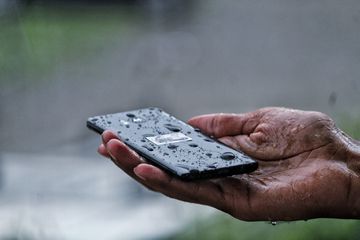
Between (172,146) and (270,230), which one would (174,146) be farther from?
(270,230)

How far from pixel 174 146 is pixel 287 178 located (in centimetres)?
24

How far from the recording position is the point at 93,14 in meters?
5.57

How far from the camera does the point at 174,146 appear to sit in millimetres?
1796

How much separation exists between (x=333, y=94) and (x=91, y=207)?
Result: 0.97m

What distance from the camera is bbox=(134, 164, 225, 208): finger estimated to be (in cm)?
161

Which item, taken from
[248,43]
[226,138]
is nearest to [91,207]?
[226,138]

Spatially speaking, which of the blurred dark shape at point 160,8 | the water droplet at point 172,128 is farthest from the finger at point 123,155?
the blurred dark shape at point 160,8

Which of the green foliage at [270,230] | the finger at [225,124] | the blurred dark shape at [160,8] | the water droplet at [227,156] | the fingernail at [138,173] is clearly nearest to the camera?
the fingernail at [138,173]

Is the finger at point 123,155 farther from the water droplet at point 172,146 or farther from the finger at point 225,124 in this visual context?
the finger at point 225,124

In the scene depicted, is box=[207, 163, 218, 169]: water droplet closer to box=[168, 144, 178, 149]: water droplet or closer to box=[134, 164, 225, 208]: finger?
box=[134, 164, 225, 208]: finger

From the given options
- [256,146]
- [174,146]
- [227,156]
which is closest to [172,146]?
[174,146]

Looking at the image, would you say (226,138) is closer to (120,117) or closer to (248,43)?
(120,117)

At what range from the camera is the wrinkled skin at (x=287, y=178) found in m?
1.65

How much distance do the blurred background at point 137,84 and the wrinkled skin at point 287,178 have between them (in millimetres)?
660
